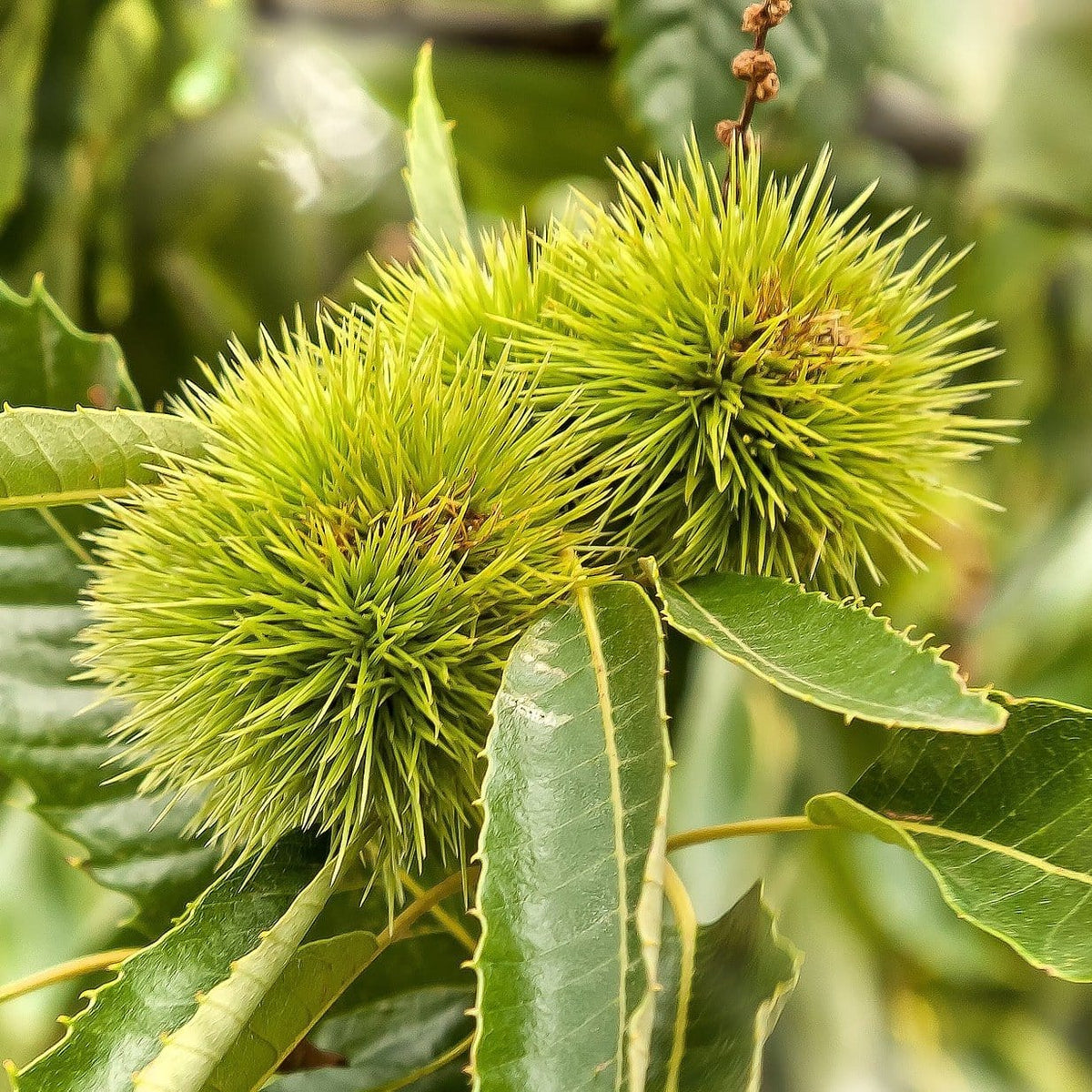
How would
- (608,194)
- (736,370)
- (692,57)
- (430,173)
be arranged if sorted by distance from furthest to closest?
(608,194) < (692,57) < (430,173) < (736,370)

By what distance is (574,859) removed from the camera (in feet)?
1.37

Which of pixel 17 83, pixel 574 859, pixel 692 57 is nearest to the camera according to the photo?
pixel 574 859

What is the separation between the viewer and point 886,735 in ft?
4.00

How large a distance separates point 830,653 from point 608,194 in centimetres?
91

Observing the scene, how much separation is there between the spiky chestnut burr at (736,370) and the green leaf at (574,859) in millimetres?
82

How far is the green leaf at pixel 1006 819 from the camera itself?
44 cm

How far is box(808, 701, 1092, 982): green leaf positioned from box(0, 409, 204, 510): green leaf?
34 centimetres

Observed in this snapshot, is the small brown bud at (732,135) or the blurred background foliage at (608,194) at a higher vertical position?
the blurred background foliage at (608,194)

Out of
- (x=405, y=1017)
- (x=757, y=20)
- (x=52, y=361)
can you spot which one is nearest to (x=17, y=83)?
(x=52, y=361)

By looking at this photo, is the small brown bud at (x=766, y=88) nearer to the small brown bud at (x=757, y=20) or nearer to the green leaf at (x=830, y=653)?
the small brown bud at (x=757, y=20)

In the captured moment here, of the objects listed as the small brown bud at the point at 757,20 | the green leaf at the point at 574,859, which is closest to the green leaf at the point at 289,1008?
the green leaf at the point at 574,859

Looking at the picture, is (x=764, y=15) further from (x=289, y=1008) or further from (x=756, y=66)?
(x=289, y=1008)

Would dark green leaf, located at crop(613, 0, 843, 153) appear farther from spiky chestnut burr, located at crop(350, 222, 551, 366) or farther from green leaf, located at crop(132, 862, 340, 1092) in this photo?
green leaf, located at crop(132, 862, 340, 1092)

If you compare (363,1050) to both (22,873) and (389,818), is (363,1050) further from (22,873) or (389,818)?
(22,873)
